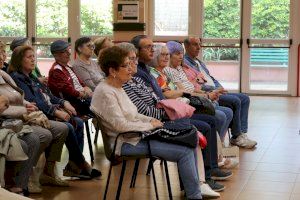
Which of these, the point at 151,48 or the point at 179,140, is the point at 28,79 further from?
the point at 179,140

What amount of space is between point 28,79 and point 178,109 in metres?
1.27

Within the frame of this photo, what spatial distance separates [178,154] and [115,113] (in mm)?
519

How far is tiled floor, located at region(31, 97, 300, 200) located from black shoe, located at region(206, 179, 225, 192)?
0.15 feet

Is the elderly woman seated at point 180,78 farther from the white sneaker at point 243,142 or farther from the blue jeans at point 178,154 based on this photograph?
the blue jeans at point 178,154

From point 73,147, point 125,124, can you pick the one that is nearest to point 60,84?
point 73,147

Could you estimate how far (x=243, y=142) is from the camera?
6234mm

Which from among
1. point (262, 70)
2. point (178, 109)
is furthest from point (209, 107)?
point (262, 70)

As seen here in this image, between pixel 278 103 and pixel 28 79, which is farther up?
pixel 28 79

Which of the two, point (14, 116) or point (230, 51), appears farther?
point (230, 51)

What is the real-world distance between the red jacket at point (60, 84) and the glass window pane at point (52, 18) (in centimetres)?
638

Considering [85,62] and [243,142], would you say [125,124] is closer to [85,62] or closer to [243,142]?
[85,62]

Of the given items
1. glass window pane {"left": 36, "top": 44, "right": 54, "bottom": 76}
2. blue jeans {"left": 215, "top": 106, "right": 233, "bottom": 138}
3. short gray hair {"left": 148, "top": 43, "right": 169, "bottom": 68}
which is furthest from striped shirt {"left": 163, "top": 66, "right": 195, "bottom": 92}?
glass window pane {"left": 36, "top": 44, "right": 54, "bottom": 76}

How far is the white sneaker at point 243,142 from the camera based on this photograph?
6.21 metres

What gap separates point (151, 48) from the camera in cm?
476
